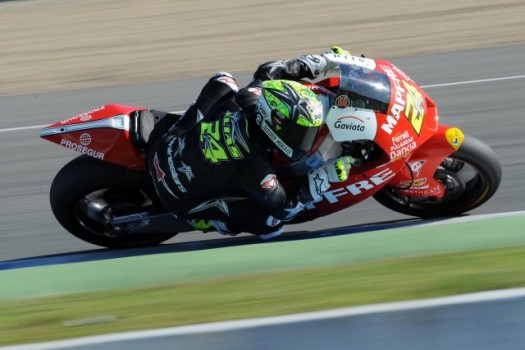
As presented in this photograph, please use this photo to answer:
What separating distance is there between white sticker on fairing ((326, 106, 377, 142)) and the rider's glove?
0.51 feet

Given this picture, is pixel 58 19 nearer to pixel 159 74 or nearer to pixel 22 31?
pixel 22 31

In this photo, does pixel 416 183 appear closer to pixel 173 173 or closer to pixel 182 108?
pixel 173 173

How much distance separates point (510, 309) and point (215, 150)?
9.02 feet

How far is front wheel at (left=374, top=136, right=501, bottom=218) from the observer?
6.04 meters

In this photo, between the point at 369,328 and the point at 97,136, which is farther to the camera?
the point at 97,136

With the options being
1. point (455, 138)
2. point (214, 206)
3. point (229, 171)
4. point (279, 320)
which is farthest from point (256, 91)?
point (279, 320)

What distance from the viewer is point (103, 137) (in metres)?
6.10

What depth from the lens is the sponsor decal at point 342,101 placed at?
558cm

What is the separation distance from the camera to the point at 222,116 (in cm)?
580

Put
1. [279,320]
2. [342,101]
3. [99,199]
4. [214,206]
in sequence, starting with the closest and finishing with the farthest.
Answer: [279,320]
[342,101]
[214,206]
[99,199]

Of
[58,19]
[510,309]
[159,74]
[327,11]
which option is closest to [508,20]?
[327,11]

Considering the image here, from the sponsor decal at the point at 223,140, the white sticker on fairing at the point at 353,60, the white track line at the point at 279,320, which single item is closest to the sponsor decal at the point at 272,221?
the sponsor decal at the point at 223,140

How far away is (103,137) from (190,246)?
1.02 meters

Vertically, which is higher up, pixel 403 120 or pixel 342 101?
pixel 342 101
